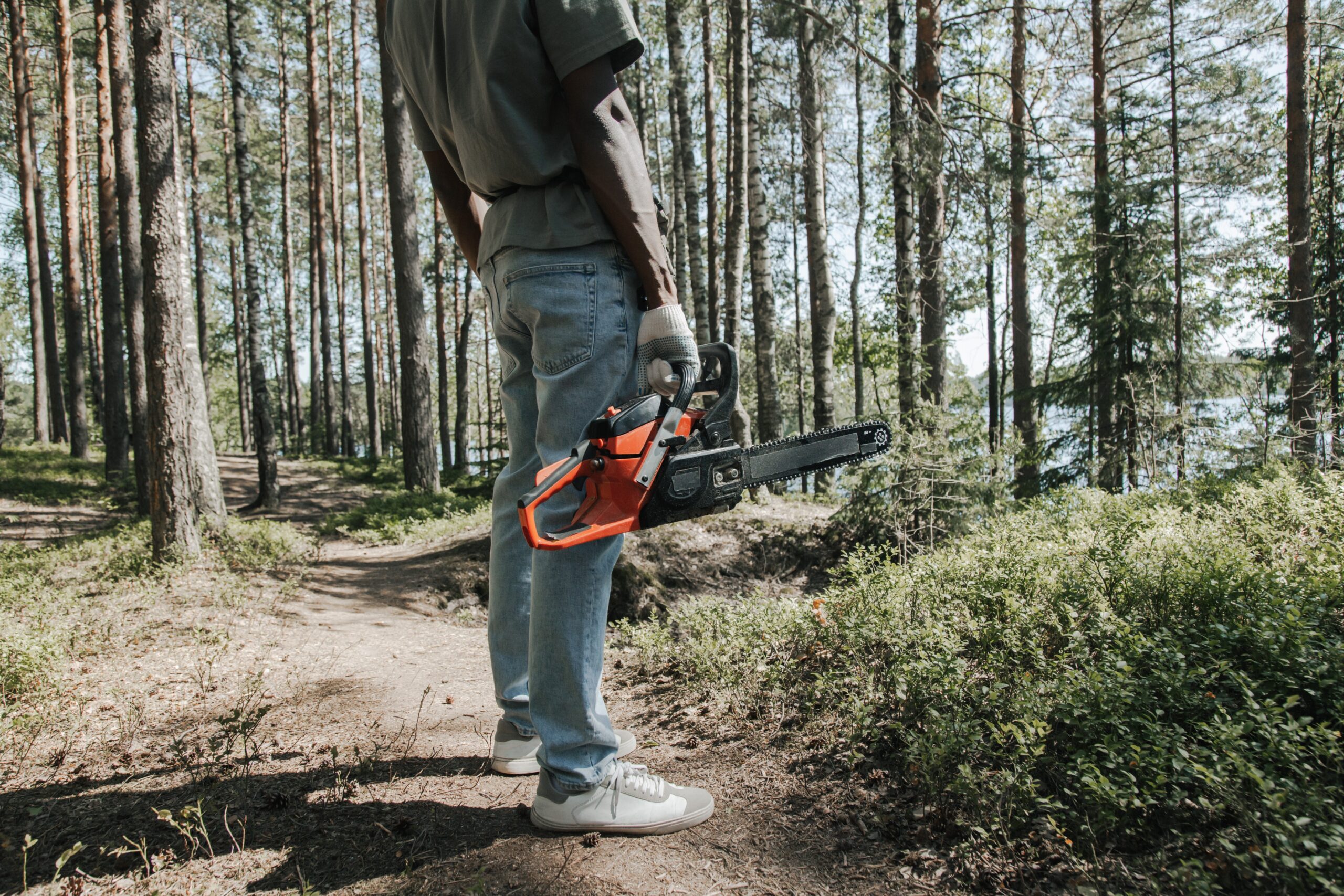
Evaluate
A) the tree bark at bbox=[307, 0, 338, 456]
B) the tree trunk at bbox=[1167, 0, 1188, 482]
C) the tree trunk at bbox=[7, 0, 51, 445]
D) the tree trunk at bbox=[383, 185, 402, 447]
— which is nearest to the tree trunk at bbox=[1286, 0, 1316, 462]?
the tree trunk at bbox=[1167, 0, 1188, 482]

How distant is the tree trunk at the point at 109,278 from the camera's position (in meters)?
12.6

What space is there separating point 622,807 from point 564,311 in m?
1.45

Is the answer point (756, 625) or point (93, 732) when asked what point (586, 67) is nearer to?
point (756, 625)

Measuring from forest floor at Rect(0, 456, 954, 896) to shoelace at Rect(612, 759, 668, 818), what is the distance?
0.12 meters

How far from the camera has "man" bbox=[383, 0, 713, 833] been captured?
196 cm

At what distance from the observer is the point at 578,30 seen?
1909 millimetres

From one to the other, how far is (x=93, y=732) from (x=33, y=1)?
64.3 ft

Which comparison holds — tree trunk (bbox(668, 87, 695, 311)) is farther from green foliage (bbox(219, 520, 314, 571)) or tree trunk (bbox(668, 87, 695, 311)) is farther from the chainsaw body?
the chainsaw body

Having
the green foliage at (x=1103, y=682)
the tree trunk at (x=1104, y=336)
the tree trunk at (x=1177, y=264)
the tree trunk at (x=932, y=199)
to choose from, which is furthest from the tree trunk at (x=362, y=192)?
the green foliage at (x=1103, y=682)

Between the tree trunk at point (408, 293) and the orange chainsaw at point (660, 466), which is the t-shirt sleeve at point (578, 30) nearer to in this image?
the orange chainsaw at point (660, 466)

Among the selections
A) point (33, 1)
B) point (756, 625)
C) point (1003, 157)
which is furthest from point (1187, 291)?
point (33, 1)

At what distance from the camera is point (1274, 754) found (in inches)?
70.7

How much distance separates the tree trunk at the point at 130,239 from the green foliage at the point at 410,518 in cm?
261

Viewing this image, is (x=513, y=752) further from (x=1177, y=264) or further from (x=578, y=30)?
(x=1177, y=264)
